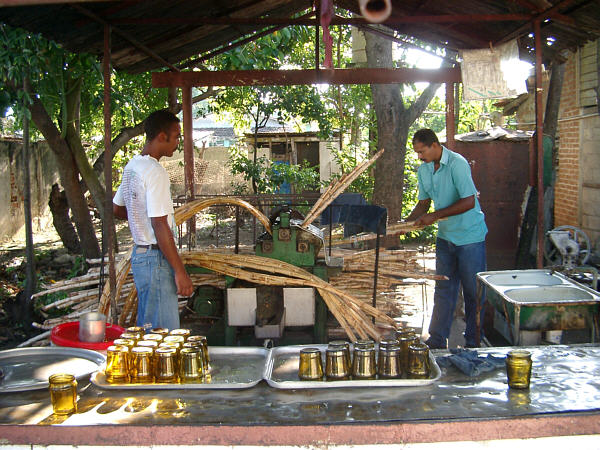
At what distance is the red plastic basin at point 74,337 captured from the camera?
3090 mm

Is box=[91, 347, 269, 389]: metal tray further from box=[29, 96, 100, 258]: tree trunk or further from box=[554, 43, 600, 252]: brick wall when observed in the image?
box=[554, 43, 600, 252]: brick wall

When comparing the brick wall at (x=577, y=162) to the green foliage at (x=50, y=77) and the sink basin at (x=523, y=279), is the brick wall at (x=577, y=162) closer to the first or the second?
the sink basin at (x=523, y=279)

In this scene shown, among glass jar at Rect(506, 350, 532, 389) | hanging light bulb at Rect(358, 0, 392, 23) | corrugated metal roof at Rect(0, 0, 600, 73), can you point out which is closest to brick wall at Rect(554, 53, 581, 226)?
corrugated metal roof at Rect(0, 0, 600, 73)

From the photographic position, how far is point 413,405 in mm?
2348

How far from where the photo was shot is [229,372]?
2.76 meters

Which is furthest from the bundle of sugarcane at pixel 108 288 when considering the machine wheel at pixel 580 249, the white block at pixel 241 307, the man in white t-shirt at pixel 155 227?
the machine wheel at pixel 580 249

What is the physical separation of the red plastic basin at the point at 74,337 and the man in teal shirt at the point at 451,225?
8.36 ft

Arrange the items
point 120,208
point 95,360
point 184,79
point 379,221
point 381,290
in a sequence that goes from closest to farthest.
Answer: point 95,360 → point 120,208 → point 379,221 → point 381,290 → point 184,79

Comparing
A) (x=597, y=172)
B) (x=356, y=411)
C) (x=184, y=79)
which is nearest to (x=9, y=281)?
(x=184, y=79)

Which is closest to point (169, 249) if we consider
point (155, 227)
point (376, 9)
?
point (155, 227)

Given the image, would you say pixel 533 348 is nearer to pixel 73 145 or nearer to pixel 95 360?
pixel 95 360

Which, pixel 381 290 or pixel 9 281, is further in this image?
pixel 9 281

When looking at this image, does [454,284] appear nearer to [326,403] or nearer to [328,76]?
[328,76]

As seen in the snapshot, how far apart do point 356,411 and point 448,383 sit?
501mm
